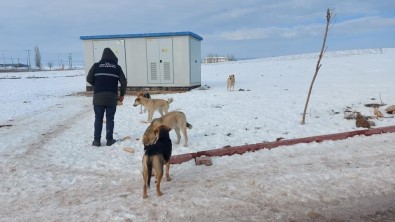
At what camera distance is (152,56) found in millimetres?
17922

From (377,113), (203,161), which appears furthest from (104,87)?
(377,113)

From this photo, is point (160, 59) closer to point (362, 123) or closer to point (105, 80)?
point (105, 80)

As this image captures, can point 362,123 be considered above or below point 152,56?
below

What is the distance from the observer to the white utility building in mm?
17750

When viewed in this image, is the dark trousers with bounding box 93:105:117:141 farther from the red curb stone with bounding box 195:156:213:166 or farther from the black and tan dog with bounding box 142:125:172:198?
the black and tan dog with bounding box 142:125:172:198

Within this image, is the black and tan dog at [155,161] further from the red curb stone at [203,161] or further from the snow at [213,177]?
the red curb stone at [203,161]

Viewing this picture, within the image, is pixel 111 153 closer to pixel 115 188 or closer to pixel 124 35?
pixel 115 188

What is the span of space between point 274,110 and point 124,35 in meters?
10.1

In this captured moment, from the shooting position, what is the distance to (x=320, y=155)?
21.0 feet

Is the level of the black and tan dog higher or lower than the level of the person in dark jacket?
lower

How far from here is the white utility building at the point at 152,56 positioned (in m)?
17.8

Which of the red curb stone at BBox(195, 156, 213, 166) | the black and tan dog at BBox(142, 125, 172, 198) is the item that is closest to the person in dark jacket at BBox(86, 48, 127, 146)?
the red curb stone at BBox(195, 156, 213, 166)

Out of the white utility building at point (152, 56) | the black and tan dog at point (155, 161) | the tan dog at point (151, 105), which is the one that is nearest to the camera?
the black and tan dog at point (155, 161)

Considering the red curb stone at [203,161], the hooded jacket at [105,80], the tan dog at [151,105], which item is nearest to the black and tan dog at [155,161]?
the red curb stone at [203,161]
